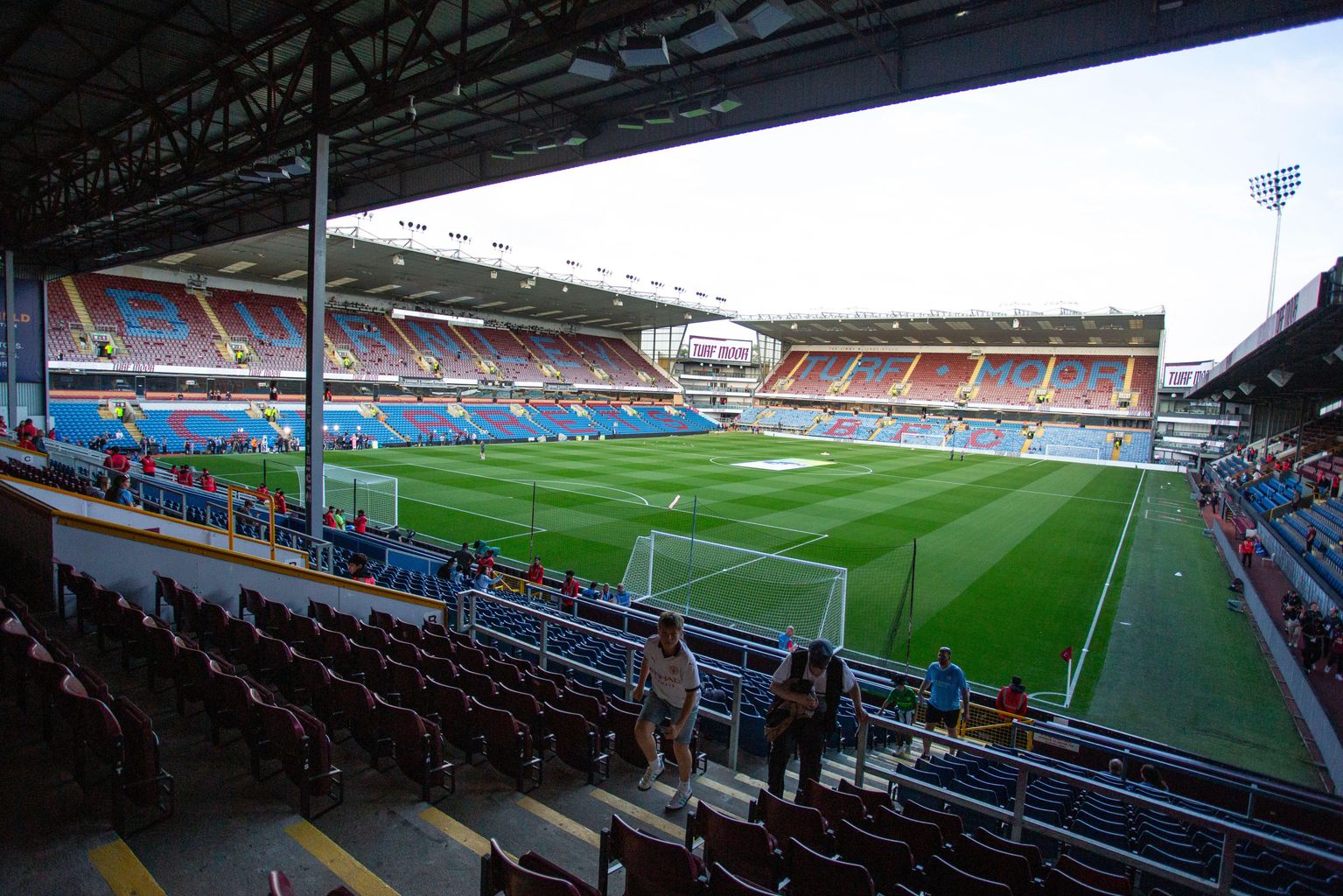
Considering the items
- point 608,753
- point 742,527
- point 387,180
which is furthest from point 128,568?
point 742,527

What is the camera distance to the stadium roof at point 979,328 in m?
48.3

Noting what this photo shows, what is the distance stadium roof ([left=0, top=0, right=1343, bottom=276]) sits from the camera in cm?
700

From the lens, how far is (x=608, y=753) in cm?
461

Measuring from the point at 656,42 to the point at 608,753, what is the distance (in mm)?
7168

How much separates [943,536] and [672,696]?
61.7 feet

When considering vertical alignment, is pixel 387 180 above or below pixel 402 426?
above

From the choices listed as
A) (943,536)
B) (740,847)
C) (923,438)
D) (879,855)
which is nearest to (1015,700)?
(879,855)

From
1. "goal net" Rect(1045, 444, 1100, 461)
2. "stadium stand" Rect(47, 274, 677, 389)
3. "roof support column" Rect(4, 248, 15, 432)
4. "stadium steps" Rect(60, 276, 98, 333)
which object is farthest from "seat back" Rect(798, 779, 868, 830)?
"goal net" Rect(1045, 444, 1100, 461)

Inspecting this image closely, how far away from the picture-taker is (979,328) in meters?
56.2

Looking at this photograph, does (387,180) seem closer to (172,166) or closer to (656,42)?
(172,166)

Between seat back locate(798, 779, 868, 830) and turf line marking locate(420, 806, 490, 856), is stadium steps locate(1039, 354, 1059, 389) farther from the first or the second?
turf line marking locate(420, 806, 490, 856)

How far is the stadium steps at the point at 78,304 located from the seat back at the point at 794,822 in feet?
141

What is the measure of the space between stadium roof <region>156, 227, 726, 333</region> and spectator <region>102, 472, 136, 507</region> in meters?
15.4

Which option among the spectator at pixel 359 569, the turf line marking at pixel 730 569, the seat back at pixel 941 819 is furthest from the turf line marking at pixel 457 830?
the turf line marking at pixel 730 569
